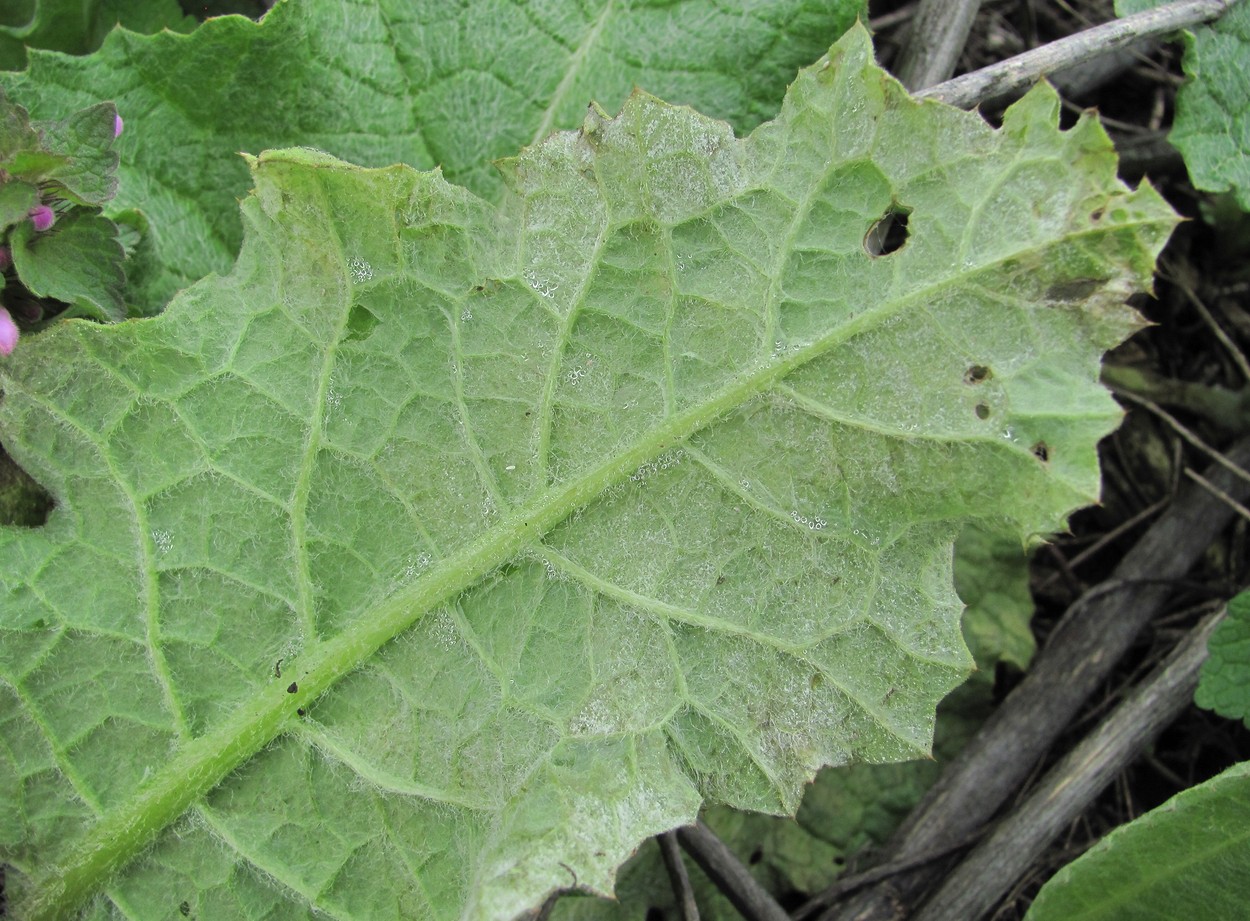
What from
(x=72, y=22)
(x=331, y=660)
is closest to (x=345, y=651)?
(x=331, y=660)

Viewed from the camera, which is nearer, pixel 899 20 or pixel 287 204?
pixel 287 204

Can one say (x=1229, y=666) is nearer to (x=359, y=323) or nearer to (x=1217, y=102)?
(x=1217, y=102)

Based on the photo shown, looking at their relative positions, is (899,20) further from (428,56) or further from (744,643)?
(744,643)

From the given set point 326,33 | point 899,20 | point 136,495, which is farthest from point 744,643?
point 899,20

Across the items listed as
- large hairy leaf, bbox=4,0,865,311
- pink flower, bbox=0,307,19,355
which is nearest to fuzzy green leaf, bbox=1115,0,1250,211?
large hairy leaf, bbox=4,0,865,311

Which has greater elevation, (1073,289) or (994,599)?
(1073,289)

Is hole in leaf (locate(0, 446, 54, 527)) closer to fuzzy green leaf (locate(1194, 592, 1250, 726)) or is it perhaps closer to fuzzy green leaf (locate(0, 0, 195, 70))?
fuzzy green leaf (locate(0, 0, 195, 70))
